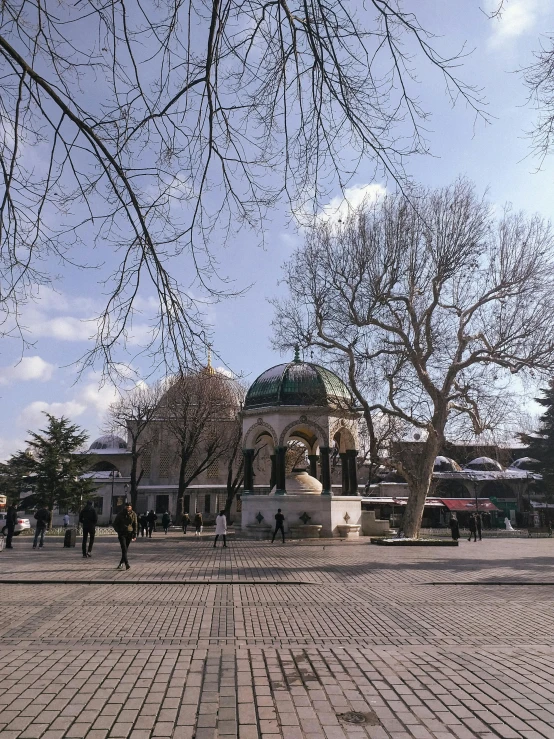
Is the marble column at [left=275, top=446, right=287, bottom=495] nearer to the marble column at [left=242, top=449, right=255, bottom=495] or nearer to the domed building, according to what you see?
the domed building

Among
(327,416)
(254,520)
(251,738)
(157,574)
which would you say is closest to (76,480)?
(254,520)

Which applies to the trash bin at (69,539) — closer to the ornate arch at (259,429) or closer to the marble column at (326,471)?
the ornate arch at (259,429)

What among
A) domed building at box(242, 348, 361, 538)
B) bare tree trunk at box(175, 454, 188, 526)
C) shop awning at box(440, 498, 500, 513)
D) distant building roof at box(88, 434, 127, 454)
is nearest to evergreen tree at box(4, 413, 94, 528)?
bare tree trunk at box(175, 454, 188, 526)

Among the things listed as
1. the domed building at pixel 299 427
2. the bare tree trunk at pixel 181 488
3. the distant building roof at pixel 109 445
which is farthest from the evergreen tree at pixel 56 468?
the distant building roof at pixel 109 445

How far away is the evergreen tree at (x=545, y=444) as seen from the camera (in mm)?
50250

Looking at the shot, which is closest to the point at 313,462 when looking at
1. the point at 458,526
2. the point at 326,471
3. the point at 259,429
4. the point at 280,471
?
the point at 259,429

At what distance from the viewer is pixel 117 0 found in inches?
159

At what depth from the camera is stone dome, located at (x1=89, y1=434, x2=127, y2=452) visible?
61.1 meters

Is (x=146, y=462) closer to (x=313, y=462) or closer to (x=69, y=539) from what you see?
(x=313, y=462)

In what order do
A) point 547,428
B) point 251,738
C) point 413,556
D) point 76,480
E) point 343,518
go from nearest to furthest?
1. point 251,738
2. point 413,556
3. point 343,518
4. point 76,480
5. point 547,428

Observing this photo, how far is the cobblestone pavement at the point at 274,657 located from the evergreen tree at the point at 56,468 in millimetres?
26092

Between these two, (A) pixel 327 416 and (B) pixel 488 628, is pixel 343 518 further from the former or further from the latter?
(B) pixel 488 628

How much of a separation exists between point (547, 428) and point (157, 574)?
151ft

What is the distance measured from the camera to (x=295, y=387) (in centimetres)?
2933
